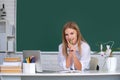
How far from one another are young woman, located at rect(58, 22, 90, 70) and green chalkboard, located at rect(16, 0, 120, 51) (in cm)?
188

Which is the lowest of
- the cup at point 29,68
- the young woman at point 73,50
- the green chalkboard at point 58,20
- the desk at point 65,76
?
the desk at point 65,76

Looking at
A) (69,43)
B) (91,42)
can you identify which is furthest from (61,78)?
(91,42)

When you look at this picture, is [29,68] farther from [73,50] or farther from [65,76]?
Answer: [73,50]

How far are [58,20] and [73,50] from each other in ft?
7.22

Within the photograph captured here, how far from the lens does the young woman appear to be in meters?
3.37

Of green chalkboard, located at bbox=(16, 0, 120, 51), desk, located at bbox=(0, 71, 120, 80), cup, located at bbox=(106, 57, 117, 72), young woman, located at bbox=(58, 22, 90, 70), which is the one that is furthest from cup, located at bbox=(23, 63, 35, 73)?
green chalkboard, located at bbox=(16, 0, 120, 51)

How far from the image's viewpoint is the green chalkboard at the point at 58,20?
544 centimetres

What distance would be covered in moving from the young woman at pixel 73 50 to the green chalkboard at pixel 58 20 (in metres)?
1.88

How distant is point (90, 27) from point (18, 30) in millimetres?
1344

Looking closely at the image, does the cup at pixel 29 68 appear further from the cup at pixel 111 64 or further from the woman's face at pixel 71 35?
the cup at pixel 111 64

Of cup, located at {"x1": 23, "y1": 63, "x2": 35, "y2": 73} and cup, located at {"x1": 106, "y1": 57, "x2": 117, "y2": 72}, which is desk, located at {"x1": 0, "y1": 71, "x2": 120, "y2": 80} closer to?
cup, located at {"x1": 23, "y1": 63, "x2": 35, "y2": 73}

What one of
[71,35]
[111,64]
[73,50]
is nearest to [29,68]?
[73,50]

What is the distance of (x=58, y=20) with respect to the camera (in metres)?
5.47

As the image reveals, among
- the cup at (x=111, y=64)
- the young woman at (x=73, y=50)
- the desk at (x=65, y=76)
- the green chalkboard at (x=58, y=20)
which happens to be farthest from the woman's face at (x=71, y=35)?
the green chalkboard at (x=58, y=20)
